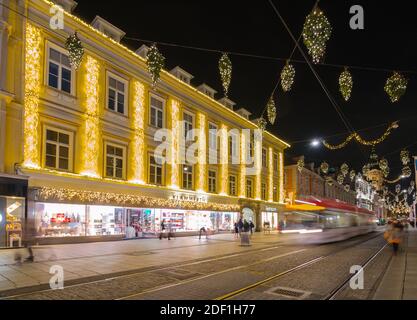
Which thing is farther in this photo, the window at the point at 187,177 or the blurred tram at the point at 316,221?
the window at the point at 187,177

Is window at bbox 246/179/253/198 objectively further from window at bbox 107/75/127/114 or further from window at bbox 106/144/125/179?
window at bbox 107/75/127/114

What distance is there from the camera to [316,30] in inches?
385

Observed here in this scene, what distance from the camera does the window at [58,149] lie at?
20969 mm

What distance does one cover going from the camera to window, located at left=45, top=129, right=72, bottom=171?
20969 mm

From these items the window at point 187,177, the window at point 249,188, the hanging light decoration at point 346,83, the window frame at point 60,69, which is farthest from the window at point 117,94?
the window at point 249,188

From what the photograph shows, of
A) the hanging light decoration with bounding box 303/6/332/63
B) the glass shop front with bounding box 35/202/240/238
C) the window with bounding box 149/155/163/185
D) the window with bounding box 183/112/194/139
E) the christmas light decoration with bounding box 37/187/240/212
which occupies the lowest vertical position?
the glass shop front with bounding box 35/202/240/238

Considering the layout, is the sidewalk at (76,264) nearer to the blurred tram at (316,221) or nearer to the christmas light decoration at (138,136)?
the christmas light decoration at (138,136)

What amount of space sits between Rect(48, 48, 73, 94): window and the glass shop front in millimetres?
6881

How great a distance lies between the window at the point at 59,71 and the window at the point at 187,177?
12.6 metres

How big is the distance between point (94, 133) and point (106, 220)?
567cm

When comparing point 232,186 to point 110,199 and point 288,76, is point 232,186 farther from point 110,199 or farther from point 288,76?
point 288,76

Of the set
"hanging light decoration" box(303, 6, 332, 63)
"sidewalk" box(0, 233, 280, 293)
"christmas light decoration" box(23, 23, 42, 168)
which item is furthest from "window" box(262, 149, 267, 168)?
"hanging light decoration" box(303, 6, 332, 63)

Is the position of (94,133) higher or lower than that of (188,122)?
lower

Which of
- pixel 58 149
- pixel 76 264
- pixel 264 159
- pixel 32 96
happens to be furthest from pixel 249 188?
pixel 76 264
